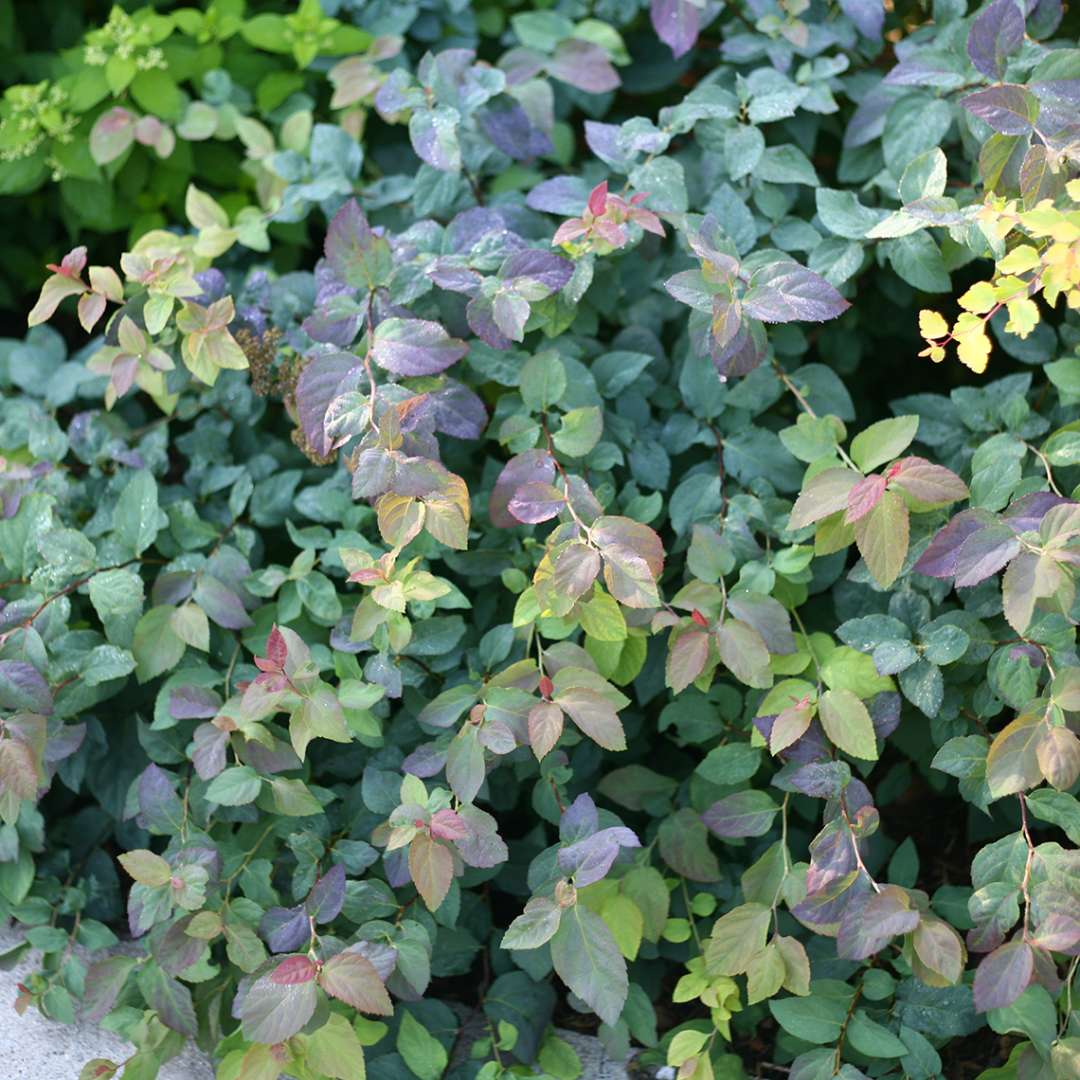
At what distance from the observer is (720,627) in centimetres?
144

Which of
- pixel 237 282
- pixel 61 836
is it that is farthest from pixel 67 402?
pixel 61 836

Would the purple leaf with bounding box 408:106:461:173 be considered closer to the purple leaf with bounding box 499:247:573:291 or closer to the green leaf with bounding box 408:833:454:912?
the purple leaf with bounding box 499:247:573:291

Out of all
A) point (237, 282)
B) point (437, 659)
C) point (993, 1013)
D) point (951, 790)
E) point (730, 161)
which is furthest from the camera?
point (237, 282)

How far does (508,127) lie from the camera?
185 centimetres

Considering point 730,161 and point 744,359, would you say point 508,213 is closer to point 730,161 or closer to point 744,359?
point 730,161

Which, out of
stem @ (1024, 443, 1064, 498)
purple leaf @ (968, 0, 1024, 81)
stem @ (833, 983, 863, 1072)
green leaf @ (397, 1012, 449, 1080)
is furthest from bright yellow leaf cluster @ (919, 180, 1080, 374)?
green leaf @ (397, 1012, 449, 1080)

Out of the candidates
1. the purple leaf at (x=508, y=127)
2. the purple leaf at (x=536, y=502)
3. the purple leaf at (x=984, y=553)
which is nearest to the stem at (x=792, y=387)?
the purple leaf at (x=984, y=553)

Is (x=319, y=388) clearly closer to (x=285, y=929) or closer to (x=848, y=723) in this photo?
(x=285, y=929)

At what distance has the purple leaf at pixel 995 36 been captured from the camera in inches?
61.6

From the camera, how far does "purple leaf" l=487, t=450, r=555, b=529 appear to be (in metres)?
1.49

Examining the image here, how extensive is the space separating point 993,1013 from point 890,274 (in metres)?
1.07

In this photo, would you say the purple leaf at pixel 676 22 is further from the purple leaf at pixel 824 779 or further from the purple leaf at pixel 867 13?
the purple leaf at pixel 824 779

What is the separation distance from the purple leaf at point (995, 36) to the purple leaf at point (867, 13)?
25 cm

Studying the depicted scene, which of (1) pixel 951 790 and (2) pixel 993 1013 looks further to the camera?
(1) pixel 951 790
